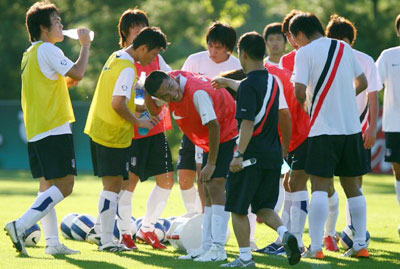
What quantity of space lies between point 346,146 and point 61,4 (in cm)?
3417

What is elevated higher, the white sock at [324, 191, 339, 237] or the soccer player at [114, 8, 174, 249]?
the soccer player at [114, 8, 174, 249]

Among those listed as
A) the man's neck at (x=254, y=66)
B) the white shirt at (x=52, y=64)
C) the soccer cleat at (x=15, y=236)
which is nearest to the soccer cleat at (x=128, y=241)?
the soccer cleat at (x=15, y=236)

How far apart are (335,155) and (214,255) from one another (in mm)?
1523

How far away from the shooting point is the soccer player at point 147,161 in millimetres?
9305

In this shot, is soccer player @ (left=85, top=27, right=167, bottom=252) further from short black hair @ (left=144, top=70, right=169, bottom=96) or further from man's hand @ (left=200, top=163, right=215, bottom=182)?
man's hand @ (left=200, top=163, right=215, bottom=182)

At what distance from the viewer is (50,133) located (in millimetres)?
8211

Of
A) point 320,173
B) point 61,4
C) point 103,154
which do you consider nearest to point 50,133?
point 103,154

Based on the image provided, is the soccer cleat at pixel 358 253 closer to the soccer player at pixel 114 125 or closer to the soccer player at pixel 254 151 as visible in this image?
the soccer player at pixel 254 151

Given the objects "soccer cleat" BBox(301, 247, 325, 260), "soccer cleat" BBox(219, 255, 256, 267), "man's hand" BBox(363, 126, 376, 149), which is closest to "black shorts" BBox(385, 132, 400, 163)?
"man's hand" BBox(363, 126, 376, 149)

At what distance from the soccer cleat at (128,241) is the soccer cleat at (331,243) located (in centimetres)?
212

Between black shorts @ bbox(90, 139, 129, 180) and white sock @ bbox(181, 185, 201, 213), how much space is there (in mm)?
1487

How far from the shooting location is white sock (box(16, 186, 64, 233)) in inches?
315

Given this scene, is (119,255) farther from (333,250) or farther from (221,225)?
(333,250)

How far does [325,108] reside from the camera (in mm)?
7840
